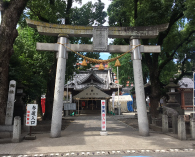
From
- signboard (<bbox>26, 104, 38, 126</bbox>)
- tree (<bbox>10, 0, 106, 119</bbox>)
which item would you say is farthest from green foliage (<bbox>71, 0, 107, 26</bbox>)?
signboard (<bbox>26, 104, 38, 126</bbox>)

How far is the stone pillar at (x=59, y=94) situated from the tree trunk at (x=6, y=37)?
2.55 m

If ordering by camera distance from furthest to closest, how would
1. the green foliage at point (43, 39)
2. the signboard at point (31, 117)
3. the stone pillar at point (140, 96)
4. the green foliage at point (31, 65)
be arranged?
the green foliage at point (43, 39) → the green foliage at point (31, 65) → the stone pillar at point (140, 96) → the signboard at point (31, 117)

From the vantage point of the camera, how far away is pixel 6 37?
29.4 ft

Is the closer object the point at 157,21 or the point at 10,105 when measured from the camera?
the point at 10,105

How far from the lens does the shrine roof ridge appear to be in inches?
362

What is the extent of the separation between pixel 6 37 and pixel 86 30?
162 inches

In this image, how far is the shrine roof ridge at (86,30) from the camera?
9.20m

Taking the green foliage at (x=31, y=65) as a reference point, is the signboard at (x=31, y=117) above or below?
below

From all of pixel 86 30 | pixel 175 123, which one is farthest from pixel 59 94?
pixel 175 123

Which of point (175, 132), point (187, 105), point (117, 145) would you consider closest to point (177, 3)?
point (175, 132)

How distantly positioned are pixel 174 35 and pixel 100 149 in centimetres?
1259

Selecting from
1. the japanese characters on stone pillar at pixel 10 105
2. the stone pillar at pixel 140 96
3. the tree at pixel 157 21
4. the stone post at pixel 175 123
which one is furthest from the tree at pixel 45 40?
the stone post at pixel 175 123

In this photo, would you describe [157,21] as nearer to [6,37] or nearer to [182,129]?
[182,129]

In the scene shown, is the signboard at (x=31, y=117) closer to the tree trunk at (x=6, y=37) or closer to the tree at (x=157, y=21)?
the tree trunk at (x=6, y=37)
